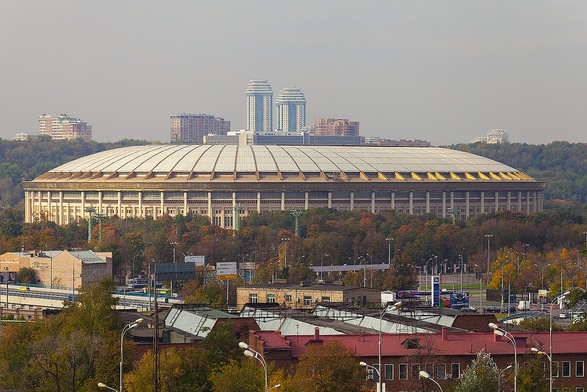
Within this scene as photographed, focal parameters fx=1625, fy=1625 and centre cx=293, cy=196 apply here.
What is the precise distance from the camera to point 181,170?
169125 mm

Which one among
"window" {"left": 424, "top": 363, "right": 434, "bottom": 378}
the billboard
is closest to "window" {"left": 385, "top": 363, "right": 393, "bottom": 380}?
"window" {"left": 424, "top": 363, "right": 434, "bottom": 378}

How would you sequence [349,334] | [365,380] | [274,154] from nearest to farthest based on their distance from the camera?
1. [365,380]
2. [349,334]
3. [274,154]

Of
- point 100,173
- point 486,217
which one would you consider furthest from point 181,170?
point 486,217

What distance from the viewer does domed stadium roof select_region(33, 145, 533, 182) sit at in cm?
16975

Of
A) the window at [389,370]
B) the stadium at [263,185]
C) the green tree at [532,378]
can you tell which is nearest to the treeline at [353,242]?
the stadium at [263,185]

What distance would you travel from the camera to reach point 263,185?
547ft

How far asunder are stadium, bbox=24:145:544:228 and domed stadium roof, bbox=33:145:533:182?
112 millimetres

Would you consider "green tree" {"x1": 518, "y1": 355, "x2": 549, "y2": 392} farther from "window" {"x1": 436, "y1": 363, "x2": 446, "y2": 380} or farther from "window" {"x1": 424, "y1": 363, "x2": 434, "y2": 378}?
"window" {"x1": 436, "y1": 363, "x2": 446, "y2": 380}

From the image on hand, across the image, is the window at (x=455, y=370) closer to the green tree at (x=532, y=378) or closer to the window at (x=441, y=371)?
the window at (x=441, y=371)

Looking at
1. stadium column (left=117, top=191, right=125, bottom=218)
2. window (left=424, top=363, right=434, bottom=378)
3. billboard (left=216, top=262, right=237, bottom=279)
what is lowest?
billboard (left=216, top=262, right=237, bottom=279)

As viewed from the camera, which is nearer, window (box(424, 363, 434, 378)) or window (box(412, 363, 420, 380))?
window (box(412, 363, 420, 380))

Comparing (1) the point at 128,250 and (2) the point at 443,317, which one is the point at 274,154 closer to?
(1) the point at 128,250

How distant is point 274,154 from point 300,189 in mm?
13057

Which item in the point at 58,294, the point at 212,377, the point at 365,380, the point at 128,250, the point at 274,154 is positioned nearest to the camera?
the point at 212,377
